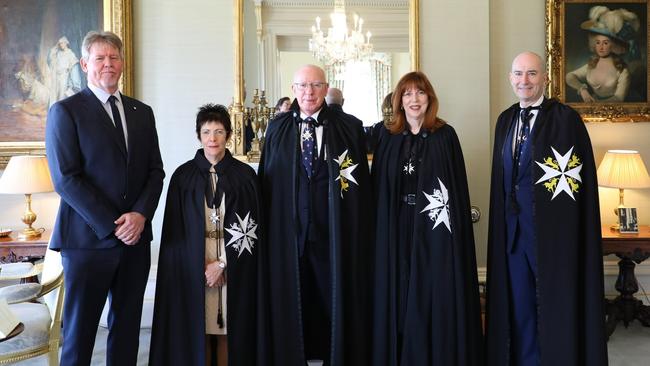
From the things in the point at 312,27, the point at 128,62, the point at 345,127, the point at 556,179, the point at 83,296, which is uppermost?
the point at 312,27

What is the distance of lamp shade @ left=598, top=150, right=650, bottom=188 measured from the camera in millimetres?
3415

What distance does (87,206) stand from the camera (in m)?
2.10

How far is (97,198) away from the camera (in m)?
2.12

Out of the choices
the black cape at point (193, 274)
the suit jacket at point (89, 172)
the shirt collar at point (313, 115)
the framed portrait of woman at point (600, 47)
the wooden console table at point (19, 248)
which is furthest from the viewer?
the framed portrait of woman at point (600, 47)

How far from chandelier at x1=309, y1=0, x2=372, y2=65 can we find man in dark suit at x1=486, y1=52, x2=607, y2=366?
129 centimetres

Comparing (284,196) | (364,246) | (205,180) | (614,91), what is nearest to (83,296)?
(205,180)

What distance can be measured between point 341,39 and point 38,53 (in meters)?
2.04

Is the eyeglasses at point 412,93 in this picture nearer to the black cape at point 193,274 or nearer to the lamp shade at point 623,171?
the black cape at point 193,274

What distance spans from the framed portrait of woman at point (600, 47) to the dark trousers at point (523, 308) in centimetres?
174

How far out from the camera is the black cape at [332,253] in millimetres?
2516

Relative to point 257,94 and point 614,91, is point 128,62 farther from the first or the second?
point 614,91

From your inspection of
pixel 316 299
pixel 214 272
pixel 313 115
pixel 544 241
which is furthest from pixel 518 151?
pixel 214 272

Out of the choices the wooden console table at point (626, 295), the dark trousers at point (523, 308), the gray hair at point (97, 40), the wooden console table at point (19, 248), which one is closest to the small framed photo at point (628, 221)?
the wooden console table at point (626, 295)

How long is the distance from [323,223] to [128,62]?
1889mm
